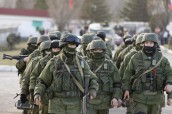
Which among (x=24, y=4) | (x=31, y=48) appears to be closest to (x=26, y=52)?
(x=31, y=48)

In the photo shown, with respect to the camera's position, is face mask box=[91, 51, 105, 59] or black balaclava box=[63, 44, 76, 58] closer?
black balaclava box=[63, 44, 76, 58]

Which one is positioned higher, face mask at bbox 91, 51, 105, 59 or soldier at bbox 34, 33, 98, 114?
face mask at bbox 91, 51, 105, 59

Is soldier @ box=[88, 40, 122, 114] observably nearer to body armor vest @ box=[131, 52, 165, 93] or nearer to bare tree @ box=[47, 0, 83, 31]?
body armor vest @ box=[131, 52, 165, 93]

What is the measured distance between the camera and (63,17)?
62.8 meters

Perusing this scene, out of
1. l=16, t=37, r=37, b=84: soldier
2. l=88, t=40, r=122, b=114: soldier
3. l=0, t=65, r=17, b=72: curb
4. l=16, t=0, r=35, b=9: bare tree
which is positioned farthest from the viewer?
l=16, t=0, r=35, b=9: bare tree

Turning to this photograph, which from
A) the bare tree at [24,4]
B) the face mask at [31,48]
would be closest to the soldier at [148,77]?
the face mask at [31,48]

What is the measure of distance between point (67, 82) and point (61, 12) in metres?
56.2

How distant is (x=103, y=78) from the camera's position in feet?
28.2

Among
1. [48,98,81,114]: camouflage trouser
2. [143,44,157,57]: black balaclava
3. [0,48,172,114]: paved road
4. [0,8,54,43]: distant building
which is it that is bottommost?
[0,48,172,114]: paved road

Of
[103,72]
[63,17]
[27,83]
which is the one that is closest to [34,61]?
[27,83]

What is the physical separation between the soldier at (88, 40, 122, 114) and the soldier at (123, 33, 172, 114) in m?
0.19

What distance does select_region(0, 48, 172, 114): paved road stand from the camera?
12.4 metres

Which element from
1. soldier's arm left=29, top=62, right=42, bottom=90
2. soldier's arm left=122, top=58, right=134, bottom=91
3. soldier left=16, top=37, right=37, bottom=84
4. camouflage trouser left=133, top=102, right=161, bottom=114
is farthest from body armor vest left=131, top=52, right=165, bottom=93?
soldier left=16, top=37, right=37, bottom=84

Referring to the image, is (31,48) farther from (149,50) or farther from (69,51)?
(69,51)
